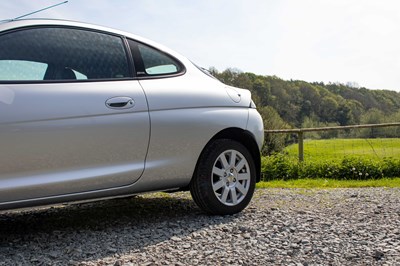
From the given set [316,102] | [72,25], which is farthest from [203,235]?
[316,102]

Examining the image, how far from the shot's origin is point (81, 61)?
372 centimetres

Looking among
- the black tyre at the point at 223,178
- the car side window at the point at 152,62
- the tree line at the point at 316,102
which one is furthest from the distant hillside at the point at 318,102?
the car side window at the point at 152,62

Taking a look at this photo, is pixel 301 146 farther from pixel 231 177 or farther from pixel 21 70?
pixel 21 70

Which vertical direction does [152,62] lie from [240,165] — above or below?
above

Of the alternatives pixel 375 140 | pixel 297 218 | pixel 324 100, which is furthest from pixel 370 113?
pixel 297 218

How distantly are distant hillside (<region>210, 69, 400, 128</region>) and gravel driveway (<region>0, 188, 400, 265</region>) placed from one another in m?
36.4

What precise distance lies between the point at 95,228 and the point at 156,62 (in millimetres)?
1528

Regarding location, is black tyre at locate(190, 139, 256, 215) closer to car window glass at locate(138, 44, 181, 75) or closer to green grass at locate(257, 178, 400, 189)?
car window glass at locate(138, 44, 181, 75)

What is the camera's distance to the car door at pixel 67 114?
10.7 ft

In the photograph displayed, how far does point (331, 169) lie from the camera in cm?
1055

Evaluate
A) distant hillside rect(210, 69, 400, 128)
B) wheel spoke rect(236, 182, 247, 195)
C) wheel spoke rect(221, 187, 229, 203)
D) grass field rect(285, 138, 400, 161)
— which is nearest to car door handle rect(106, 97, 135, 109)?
wheel spoke rect(221, 187, 229, 203)

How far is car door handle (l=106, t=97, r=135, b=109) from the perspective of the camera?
366 centimetres

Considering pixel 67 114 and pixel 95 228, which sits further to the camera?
pixel 95 228

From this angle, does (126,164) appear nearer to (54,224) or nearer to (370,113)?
(54,224)
